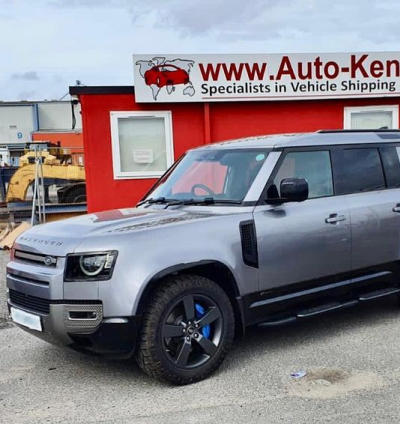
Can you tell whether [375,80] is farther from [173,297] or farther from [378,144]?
[173,297]

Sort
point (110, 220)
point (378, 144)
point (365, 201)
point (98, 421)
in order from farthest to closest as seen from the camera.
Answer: point (378, 144), point (365, 201), point (110, 220), point (98, 421)

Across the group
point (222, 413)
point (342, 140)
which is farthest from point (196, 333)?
point (342, 140)

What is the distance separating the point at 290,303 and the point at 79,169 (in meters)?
11.9

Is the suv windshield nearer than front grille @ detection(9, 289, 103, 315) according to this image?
No

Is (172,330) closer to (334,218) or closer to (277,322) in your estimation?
(277,322)

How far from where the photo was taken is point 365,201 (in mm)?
5023

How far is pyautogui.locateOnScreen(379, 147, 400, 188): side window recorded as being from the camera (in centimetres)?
535

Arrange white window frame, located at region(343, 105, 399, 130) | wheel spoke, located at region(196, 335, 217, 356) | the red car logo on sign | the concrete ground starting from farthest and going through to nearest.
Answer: white window frame, located at region(343, 105, 399, 130)
the red car logo on sign
wheel spoke, located at region(196, 335, 217, 356)
the concrete ground

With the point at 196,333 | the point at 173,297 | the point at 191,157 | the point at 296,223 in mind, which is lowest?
the point at 196,333

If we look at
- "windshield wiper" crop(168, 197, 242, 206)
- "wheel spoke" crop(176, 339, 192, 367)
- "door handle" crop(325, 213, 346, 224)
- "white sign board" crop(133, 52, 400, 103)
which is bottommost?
"wheel spoke" crop(176, 339, 192, 367)

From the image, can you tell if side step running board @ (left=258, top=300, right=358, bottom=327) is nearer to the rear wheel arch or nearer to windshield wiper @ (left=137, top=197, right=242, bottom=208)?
the rear wheel arch

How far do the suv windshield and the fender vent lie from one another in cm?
32

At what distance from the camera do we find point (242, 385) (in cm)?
393

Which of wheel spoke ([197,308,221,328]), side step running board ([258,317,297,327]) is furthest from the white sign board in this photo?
wheel spoke ([197,308,221,328])
